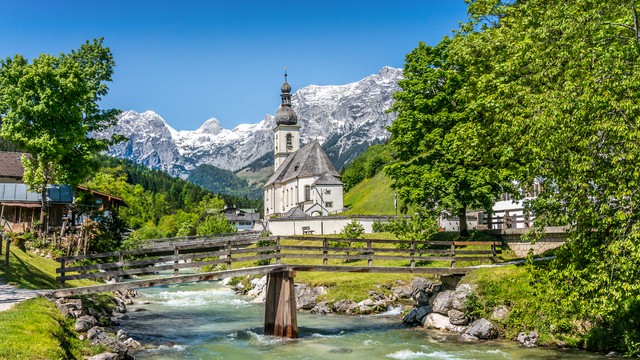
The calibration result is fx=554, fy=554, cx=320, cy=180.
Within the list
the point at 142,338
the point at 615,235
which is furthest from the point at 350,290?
the point at 615,235

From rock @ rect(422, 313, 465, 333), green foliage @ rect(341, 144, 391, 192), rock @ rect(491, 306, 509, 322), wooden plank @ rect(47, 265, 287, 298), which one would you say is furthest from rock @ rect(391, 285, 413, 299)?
green foliage @ rect(341, 144, 391, 192)

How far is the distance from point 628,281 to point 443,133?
2118cm

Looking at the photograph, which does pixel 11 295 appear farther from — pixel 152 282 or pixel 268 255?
pixel 268 255

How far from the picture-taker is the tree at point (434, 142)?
3400 centimetres

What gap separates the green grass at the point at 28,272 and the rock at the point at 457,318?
774 inches

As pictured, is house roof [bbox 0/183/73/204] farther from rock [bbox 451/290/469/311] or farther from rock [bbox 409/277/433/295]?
rock [bbox 451/290/469/311]

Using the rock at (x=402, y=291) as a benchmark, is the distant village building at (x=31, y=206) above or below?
above

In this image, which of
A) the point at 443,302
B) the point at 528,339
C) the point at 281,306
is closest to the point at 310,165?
the point at 443,302

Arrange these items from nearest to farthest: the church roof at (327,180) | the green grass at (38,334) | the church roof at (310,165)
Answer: the green grass at (38,334), the church roof at (327,180), the church roof at (310,165)

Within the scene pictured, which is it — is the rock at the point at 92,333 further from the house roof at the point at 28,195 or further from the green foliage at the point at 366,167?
the green foliage at the point at 366,167

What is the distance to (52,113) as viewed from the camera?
3891 centimetres

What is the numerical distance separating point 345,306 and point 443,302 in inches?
304

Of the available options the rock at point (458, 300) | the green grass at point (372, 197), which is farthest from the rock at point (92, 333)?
the green grass at point (372, 197)

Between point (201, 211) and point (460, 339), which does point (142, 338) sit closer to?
point (460, 339)
